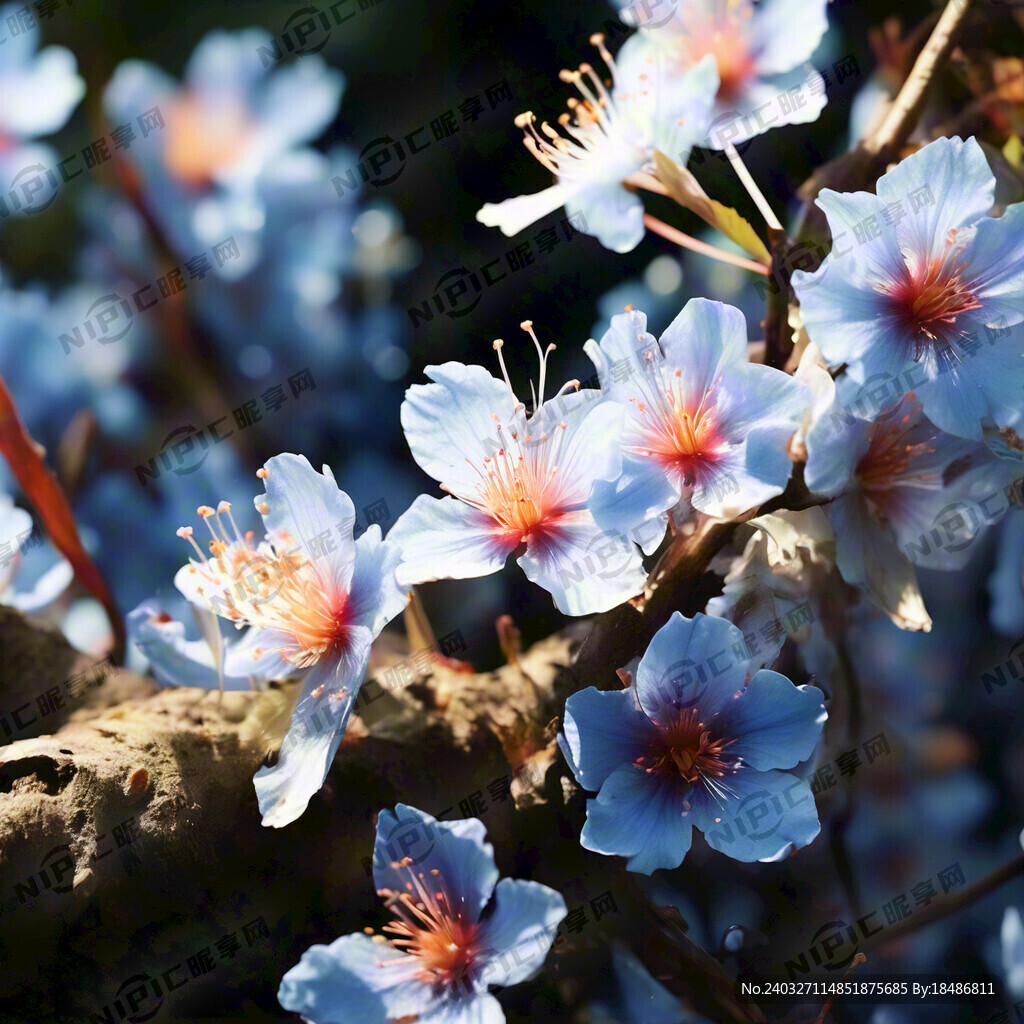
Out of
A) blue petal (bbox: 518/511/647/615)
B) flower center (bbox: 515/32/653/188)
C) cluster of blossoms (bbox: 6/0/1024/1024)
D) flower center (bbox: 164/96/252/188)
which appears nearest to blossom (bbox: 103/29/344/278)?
flower center (bbox: 164/96/252/188)

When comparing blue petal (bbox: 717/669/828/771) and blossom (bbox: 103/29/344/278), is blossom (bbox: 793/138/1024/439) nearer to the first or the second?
blue petal (bbox: 717/669/828/771)

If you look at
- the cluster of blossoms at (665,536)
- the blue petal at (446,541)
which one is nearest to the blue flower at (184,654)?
the cluster of blossoms at (665,536)

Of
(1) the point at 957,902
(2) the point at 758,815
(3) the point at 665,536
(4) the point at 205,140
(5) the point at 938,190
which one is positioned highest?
(4) the point at 205,140

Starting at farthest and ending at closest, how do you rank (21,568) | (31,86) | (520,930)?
(31,86) → (21,568) → (520,930)

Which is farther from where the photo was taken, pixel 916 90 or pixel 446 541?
pixel 916 90

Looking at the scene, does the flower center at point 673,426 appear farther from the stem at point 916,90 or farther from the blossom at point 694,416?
the stem at point 916,90

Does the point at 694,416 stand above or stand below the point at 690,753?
above

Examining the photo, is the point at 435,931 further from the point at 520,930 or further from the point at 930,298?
the point at 930,298

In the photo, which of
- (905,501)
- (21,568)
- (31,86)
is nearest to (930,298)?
(905,501)
